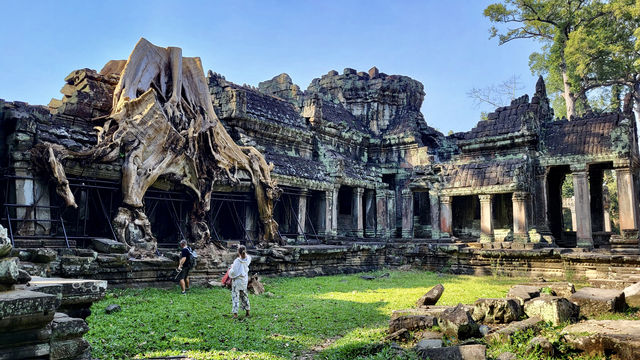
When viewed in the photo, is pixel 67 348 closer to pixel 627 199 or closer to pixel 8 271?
pixel 8 271

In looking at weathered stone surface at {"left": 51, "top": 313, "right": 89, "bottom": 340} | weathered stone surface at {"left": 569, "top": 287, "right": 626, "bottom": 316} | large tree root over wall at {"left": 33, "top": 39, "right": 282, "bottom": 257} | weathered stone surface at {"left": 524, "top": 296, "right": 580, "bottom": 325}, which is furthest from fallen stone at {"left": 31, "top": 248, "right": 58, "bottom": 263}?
weathered stone surface at {"left": 569, "top": 287, "right": 626, "bottom": 316}

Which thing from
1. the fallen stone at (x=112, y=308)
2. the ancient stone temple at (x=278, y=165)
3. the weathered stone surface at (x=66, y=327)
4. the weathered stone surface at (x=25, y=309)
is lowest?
the fallen stone at (x=112, y=308)

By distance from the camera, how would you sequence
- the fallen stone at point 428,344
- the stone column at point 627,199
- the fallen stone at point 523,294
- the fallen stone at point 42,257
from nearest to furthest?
the fallen stone at point 428,344 → the fallen stone at point 42,257 → the fallen stone at point 523,294 → the stone column at point 627,199

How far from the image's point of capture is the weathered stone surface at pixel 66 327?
3.64m

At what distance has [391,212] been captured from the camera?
2119 centimetres

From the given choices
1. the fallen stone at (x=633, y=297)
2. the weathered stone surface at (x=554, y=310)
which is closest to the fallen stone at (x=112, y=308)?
the weathered stone surface at (x=554, y=310)

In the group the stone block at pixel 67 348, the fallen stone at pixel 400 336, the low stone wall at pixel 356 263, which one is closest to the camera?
the stone block at pixel 67 348

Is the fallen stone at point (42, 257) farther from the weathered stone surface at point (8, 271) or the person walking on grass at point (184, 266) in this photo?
the person walking on grass at point (184, 266)

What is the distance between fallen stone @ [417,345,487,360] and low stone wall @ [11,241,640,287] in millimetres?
5884

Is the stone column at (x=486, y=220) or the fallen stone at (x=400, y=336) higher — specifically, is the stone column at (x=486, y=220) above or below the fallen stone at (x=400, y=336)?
above

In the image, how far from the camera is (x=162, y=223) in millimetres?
12977

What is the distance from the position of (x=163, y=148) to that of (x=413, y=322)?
7.32 metres

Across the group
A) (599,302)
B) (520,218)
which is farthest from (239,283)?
(520,218)

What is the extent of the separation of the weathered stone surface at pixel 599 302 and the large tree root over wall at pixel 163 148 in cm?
811
